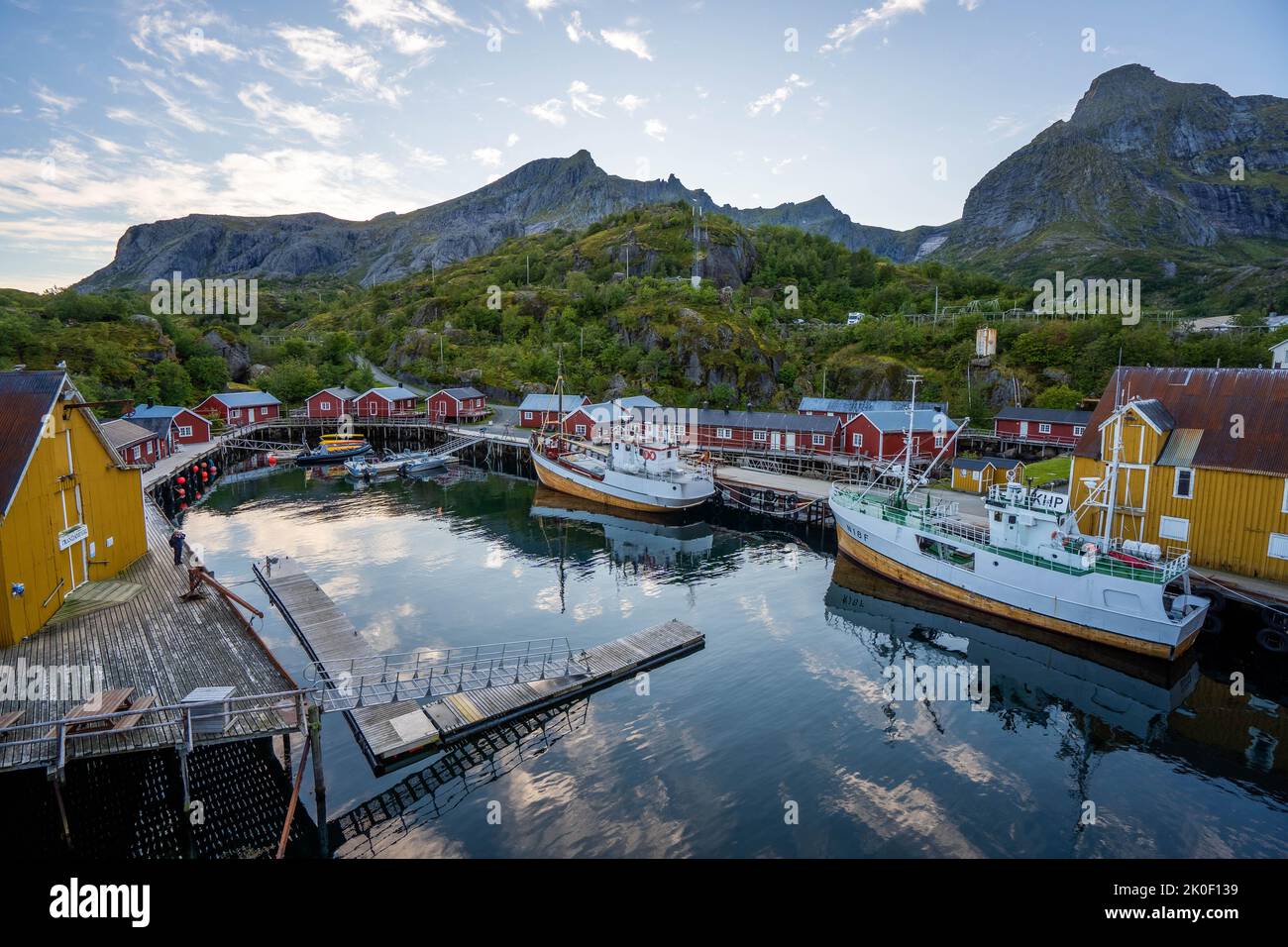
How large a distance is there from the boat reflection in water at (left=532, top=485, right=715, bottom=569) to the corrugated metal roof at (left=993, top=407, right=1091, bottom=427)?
29074 millimetres

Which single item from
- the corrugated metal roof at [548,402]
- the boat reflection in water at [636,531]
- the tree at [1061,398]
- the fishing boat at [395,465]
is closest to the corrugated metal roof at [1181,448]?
the boat reflection in water at [636,531]

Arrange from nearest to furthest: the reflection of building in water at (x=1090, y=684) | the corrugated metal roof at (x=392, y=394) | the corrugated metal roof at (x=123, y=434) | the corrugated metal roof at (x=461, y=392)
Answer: the reflection of building in water at (x=1090, y=684)
the corrugated metal roof at (x=123, y=434)
the corrugated metal roof at (x=392, y=394)
the corrugated metal roof at (x=461, y=392)

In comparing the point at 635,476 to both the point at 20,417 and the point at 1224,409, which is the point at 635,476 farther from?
the point at 20,417

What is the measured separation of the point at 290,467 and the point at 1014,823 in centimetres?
6275

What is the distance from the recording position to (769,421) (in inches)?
2311

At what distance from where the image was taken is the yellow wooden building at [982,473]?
145 feet

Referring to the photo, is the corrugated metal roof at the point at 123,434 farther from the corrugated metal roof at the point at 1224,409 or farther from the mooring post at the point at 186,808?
the corrugated metal roof at the point at 1224,409

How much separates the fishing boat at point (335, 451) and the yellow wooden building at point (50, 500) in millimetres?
42272

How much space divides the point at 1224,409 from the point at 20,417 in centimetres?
4394

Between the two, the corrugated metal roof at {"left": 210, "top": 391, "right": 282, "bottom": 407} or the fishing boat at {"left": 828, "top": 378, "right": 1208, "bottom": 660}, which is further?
the corrugated metal roof at {"left": 210, "top": 391, "right": 282, "bottom": 407}

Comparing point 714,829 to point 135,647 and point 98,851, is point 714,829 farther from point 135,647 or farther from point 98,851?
point 135,647

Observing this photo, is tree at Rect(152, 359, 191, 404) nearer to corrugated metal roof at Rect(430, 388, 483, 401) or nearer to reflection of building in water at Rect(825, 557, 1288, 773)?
corrugated metal roof at Rect(430, 388, 483, 401)

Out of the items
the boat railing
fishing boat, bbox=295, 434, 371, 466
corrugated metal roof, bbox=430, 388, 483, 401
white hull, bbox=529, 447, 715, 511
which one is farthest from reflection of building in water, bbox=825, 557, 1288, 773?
corrugated metal roof, bbox=430, 388, 483, 401

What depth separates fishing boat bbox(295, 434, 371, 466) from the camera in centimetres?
6487
